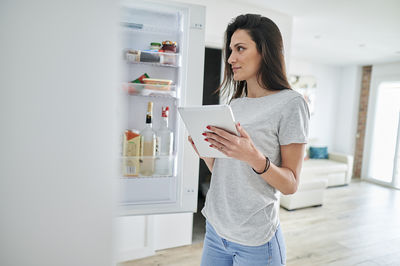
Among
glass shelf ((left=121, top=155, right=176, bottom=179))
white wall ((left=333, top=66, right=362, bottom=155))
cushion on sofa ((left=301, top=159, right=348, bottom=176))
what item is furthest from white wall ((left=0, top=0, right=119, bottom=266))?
white wall ((left=333, top=66, right=362, bottom=155))

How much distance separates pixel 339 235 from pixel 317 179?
3.19 feet

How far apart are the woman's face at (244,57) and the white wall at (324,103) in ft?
15.5

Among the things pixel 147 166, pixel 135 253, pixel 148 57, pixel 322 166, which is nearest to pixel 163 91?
pixel 148 57

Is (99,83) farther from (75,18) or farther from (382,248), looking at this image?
(382,248)

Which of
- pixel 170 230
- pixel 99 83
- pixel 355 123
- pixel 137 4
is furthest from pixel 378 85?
pixel 99 83

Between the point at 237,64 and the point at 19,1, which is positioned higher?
the point at 237,64

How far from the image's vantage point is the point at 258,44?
2.91 feet

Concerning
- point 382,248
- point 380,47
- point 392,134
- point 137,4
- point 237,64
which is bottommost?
point 382,248

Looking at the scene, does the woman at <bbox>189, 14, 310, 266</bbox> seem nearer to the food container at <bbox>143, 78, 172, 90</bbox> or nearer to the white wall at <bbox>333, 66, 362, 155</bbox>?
the food container at <bbox>143, 78, 172, 90</bbox>

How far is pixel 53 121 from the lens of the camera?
174 mm

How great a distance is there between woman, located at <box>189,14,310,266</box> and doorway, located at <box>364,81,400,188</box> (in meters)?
4.98

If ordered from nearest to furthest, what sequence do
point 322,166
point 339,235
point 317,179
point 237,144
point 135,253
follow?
point 237,144 → point 135,253 → point 339,235 → point 317,179 → point 322,166

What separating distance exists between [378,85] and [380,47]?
Answer: 4.60 ft

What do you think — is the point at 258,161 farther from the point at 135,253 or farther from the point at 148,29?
the point at 135,253
